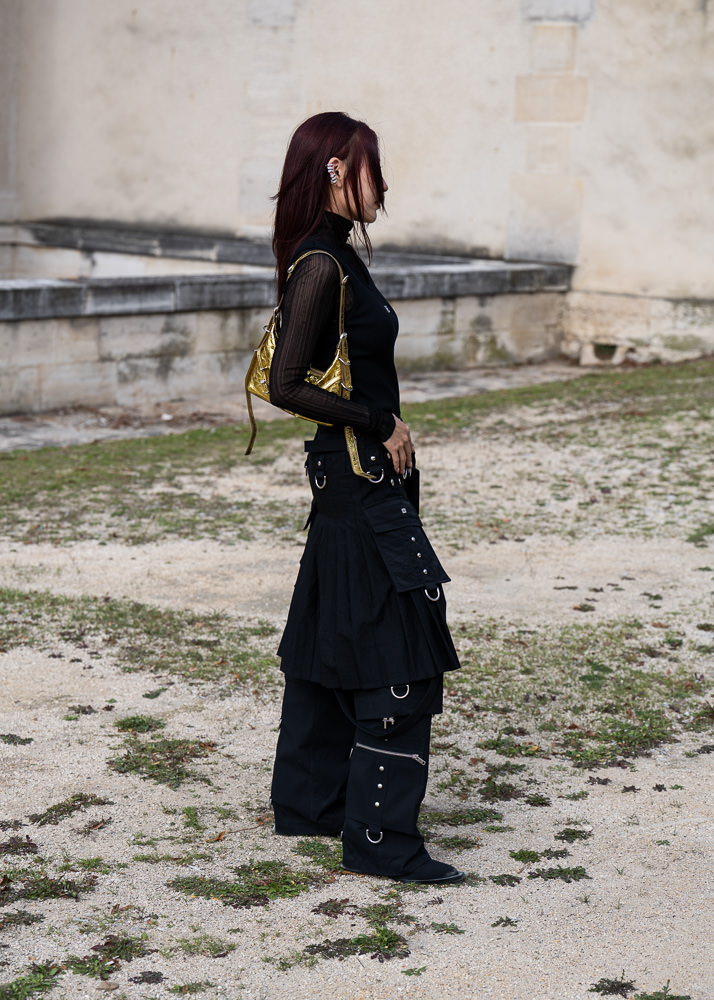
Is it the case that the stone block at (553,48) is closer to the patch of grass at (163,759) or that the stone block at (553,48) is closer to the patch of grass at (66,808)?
→ the patch of grass at (163,759)

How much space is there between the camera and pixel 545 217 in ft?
46.4

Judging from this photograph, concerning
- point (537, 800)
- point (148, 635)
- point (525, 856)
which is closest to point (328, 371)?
point (525, 856)

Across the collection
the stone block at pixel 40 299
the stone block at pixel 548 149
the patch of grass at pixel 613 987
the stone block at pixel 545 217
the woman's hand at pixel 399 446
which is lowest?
the patch of grass at pixel 613 987

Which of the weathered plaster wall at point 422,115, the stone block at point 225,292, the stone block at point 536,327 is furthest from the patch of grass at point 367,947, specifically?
the weathered plaster wall at point 422,115

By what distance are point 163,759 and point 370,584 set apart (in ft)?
3.77

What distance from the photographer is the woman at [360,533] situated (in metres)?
3.06

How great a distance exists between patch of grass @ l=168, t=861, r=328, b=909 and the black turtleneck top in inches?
42.6

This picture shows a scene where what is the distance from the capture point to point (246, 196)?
16906mm

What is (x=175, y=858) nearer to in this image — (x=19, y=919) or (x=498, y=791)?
(x=19, y=919)

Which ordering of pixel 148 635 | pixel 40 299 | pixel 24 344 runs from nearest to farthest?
pixel 148 635, pixel 40 299, pixel 24 344

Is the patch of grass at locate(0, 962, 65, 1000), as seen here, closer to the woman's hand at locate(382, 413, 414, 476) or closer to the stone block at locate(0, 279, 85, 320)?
the woman's hand at locate(382, 413, 414, 476)

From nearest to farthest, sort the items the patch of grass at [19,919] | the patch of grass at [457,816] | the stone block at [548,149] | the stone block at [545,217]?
the patch of grass at [19,919], the patch of grass at [457,816], the stone block at [548,149], the stone block at [545,217]

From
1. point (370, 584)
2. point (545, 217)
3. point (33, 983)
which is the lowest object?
point (33, 983)

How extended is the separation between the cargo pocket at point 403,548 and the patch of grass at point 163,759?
3.55 ft
